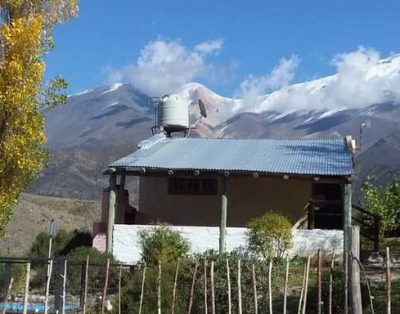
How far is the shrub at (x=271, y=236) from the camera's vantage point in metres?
19.2

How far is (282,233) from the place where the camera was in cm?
1930

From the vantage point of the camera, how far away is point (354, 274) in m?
10.5

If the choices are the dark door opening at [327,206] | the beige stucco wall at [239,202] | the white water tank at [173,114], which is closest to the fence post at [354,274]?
the beige stucco wall at [239,202]

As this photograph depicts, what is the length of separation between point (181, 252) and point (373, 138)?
15864 cm

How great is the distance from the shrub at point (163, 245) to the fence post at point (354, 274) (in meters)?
8.00

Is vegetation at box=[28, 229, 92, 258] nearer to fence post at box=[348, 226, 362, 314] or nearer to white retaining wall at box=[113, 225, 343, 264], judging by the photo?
white retaining wall at box=[113, 225, 343, 264]

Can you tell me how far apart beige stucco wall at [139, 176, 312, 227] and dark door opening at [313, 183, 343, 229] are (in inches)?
27.5

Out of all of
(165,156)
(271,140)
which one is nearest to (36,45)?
(165,156)

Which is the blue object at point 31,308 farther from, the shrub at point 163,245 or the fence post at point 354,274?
the fence post at point 354,274

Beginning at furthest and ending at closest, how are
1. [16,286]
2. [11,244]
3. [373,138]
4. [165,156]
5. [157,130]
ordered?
[373,138] < [11,244] < [157,130] < [165,156] < [16,286]

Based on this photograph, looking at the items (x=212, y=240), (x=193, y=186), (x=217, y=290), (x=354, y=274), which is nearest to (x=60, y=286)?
(x=217, y=290)

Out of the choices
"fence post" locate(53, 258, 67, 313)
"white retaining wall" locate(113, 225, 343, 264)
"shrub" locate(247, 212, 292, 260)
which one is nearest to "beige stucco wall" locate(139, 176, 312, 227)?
"white retaining wall" locate(113, 225, 343, 264)

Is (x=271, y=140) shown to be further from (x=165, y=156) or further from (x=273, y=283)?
(x=273, y=283)

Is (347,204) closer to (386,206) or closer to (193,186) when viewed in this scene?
(193,186)
